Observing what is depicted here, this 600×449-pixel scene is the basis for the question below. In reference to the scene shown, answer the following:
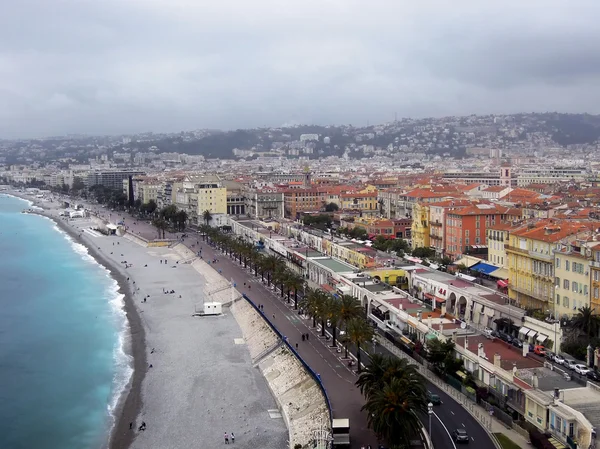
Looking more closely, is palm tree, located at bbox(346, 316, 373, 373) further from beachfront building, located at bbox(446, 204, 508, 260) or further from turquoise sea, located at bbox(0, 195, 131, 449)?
beachfront building, located at bbox(446, 204, 508, 260)

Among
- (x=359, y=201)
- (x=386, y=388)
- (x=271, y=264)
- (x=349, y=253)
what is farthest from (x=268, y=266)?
(x=359, y=201)

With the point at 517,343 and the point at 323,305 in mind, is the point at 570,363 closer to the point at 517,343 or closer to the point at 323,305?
the point at 517,343

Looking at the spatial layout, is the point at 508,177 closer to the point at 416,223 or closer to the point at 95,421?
the point at 416,223

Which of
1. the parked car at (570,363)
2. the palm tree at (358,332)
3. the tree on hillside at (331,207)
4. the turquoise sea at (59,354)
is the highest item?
the tree on hillside at (331,207)

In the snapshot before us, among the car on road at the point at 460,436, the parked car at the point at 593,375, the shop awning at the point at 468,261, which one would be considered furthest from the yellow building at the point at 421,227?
the car on road at the point at 460,436

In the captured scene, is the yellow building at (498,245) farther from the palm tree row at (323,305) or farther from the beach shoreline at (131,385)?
the beach shoreline at (131,385)

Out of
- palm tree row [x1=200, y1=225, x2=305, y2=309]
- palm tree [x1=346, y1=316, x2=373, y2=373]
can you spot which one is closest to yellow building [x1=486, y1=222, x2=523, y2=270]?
palm tree row [x1=200, y1=225, x2=305, y2=309]

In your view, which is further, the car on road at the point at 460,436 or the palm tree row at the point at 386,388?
the car on road at the point at 460,436

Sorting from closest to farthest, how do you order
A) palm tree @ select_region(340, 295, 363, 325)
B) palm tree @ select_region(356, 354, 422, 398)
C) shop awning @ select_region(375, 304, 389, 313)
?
palm tree @ select_region(356, 354, 422, 398) < palm tree @ select_region(340, 295, 363, 325) < shop awning @ select_region(375, 304, 389, 313)
